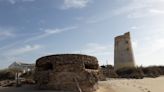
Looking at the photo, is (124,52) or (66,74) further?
(124,52)

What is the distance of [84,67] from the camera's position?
13.8 metres

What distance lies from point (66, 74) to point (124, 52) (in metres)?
23.7

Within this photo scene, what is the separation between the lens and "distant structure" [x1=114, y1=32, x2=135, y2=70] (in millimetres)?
35906

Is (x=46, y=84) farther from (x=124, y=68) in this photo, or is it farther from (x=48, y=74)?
(x=124, y=68)

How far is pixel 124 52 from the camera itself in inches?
1417

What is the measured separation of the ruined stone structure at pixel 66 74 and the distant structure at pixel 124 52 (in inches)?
875

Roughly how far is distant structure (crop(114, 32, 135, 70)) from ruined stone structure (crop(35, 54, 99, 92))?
22231mm

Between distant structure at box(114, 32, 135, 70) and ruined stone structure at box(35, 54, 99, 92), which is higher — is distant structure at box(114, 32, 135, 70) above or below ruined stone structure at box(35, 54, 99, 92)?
above

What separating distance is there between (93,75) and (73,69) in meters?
1.41

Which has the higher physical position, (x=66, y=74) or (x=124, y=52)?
(x=124, y=52)

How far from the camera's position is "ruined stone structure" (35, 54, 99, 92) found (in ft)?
43.3

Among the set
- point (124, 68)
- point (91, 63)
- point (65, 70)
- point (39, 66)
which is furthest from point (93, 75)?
point (124, 68)

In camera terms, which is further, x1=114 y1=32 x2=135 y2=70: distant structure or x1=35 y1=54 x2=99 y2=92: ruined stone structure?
x1=114 y1=32 x2=135 y2=70: distant structure

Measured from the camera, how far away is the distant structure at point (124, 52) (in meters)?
35.9
